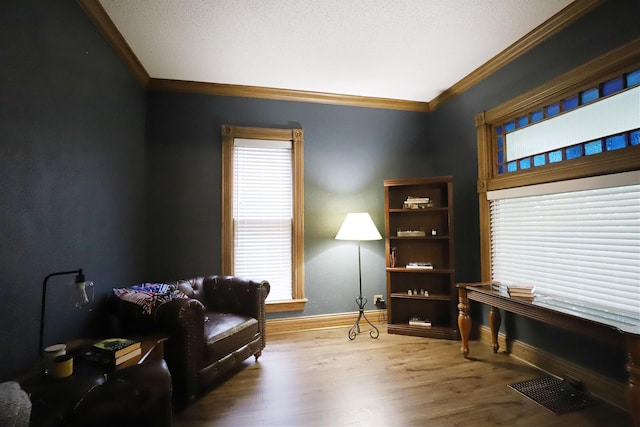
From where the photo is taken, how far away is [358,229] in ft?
10.7

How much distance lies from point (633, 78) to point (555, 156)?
0.68 metres

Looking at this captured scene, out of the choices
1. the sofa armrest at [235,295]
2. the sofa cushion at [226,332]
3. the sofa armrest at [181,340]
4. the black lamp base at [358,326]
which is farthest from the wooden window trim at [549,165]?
the sofa armrest at [181,340]

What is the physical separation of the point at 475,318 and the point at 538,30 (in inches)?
111

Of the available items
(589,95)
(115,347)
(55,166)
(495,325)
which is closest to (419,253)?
(495,325)

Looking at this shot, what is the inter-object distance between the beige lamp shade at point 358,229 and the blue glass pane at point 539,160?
1588mm

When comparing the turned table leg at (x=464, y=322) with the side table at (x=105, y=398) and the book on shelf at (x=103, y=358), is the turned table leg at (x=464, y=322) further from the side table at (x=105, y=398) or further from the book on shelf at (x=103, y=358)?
the book on shelf at (x=103, y=358)

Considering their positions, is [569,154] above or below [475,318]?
above

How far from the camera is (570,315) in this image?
190cm

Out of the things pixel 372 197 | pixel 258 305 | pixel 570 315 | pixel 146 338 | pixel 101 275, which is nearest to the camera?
pixel 570 315

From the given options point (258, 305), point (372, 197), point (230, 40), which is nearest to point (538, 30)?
point (372, 197)

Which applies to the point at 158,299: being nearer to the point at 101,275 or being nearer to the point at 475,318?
the point at 101,275

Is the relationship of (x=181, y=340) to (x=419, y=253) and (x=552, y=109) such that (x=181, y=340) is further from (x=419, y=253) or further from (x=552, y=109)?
(x=552, y=109)

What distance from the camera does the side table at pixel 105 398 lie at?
114 cm

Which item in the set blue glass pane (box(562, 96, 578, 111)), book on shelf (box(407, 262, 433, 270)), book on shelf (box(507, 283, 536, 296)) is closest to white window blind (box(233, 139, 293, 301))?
book on shelf (box(407, 262, 433, 270))
